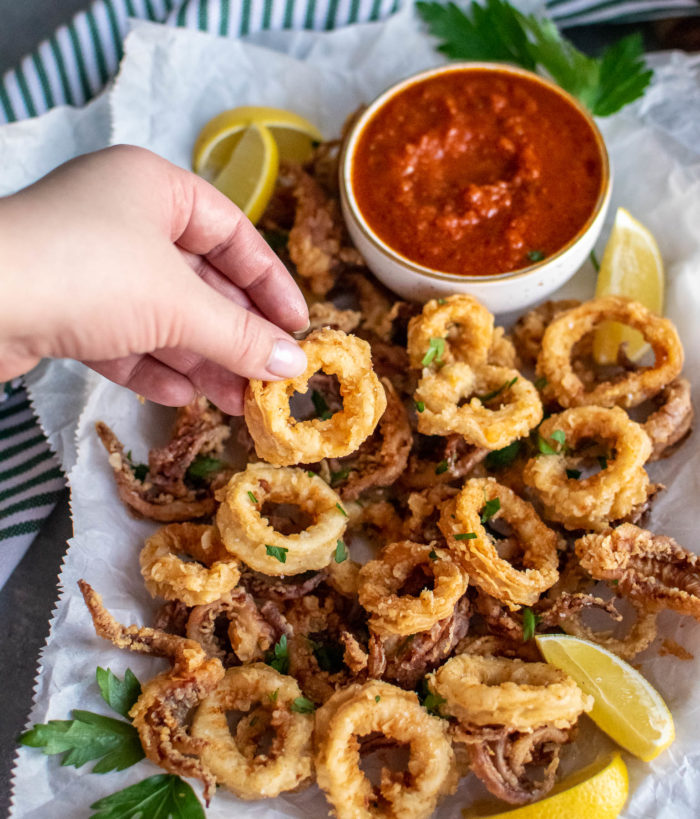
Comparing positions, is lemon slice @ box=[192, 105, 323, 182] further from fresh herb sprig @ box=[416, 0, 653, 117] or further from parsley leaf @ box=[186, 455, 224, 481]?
parsley leaf @ box=[186, 455, 224, 481]

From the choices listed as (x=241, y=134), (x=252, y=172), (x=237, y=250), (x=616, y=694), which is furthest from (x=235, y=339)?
(x=241, y=134)

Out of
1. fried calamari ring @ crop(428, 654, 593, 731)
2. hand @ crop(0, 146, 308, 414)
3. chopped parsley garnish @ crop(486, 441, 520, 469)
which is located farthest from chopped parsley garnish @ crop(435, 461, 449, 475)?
hand @ crop(0, 146, 308, 414)

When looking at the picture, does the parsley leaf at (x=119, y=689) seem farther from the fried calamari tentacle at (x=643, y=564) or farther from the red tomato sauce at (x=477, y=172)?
the red tomato sauce at (x=477, y=172)

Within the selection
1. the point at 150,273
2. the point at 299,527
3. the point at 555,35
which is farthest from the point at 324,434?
the point at 555,35

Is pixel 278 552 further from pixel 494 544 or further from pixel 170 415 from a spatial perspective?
pixel 170 415

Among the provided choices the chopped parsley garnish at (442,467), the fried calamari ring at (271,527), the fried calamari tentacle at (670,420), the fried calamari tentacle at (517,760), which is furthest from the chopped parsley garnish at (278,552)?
the fried calamari tentacle at (670,420)

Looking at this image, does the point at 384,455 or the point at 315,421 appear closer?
the point at 315,421

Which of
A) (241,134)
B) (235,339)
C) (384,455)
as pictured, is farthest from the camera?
(241,134)

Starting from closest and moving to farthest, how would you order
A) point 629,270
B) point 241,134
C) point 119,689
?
point 119,689
point 629,270
point 241,134
